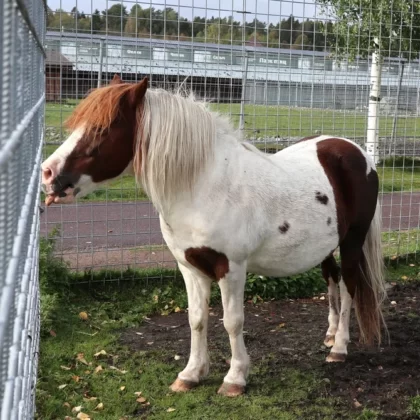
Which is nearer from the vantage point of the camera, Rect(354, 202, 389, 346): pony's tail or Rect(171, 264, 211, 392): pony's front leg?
Rect(171, 264, 211, 392): pony's front leg

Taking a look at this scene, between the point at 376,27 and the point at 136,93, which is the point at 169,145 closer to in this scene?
the point at 136,93

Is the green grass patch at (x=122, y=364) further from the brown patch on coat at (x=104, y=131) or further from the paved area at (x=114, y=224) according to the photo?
the brown patch on coat at (x=104, y=131)

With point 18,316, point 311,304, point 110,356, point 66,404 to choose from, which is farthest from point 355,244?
point 18,316

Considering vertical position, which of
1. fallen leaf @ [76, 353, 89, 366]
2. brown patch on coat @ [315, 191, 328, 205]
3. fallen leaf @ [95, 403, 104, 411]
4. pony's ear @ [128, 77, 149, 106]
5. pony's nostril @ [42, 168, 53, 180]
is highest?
pony's ear @ [128, 77, 149, 106]

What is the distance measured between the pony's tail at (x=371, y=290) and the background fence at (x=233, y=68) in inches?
72.2

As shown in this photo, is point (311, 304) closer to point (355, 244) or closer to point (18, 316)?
point (355, 244)

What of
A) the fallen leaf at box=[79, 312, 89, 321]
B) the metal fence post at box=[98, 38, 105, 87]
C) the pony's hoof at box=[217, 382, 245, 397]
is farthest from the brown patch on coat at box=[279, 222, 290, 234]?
the metal fence post at box=[98, 38, 105, 87]

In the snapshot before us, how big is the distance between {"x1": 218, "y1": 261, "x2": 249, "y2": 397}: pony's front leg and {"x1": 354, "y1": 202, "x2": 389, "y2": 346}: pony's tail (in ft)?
3.60

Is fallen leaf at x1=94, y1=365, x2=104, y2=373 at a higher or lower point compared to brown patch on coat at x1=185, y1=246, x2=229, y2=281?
lower

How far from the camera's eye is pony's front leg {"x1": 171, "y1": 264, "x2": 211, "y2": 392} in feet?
12.2

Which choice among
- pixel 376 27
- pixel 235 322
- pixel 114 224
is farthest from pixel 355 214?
pixel 114 224

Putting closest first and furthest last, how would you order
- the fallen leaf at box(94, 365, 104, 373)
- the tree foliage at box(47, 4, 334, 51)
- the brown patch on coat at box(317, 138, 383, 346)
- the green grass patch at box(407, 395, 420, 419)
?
the green grass patch at box(407, 395, 420, 419) → the fallen leaf at box(94, 365, 104, 373) → the brown patch on coat at box(317, 138, 383, 346) → the tree foliage at box(47, 4, 334, 51)

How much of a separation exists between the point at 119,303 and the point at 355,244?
214 cm

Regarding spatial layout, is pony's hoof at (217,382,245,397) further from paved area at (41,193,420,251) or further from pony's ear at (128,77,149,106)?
paved area at (41,193,420,251)
